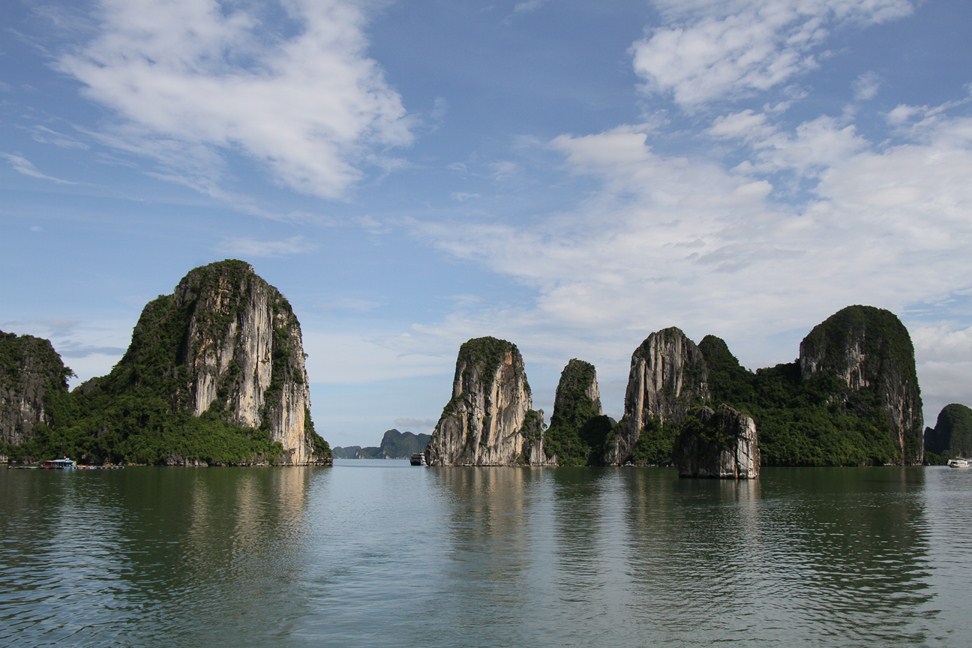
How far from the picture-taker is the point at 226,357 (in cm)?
13275

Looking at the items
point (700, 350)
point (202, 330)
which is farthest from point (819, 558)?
point (700, 350)

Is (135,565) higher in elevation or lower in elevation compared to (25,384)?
lower

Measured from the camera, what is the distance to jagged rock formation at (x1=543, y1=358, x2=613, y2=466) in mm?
170250

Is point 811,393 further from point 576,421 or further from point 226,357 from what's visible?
point 226,357

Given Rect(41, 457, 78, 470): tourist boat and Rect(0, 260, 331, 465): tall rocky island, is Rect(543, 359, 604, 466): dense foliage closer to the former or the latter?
Rect(0, 260, 331, 465): tall rocky island

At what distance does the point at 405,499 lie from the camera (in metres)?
59.3

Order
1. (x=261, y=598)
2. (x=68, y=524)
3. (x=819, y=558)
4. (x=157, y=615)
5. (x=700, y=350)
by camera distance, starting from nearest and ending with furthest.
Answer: (x=157, y=615) → (x=261, y=598) → (x=819, y=558) → (x=68, y=524) → (x=700, y=350)

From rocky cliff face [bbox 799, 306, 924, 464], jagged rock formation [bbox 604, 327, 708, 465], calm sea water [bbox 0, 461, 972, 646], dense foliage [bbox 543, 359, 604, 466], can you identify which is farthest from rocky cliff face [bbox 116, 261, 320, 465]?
rocky cliff face [bbox 799, 306, 924, 464]

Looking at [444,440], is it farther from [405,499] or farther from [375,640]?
[375,640]

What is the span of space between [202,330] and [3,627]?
118727mm

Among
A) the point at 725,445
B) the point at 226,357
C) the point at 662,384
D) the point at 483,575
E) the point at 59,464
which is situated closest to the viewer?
the point at 483,575

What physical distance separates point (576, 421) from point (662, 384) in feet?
70.2

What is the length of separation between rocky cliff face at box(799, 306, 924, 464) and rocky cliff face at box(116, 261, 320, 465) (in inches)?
4055

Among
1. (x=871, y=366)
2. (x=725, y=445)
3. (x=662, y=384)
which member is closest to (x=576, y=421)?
(x=662, y=384)
